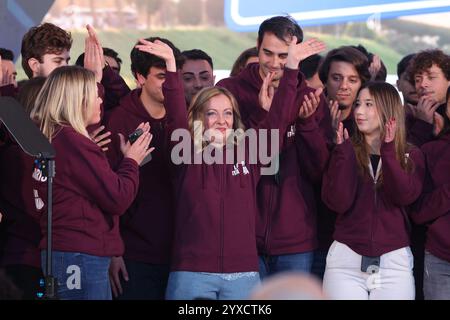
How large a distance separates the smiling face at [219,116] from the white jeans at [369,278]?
79 centimetres

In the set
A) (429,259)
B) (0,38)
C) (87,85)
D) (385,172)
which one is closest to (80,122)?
(87,85)

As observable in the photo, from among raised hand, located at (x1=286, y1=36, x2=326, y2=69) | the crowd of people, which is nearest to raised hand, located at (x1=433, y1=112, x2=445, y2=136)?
the crowd of people

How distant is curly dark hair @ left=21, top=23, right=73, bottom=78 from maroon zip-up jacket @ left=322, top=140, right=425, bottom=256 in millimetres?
1498

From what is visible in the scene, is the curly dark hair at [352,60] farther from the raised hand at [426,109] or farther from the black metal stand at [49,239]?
the black metal stand at [49,239]

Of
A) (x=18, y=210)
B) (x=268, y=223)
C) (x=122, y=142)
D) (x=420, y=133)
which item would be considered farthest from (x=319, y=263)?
(x=18, y=210)

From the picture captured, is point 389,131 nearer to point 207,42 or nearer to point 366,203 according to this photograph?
point 366,203

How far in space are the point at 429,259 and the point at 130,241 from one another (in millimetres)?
1431

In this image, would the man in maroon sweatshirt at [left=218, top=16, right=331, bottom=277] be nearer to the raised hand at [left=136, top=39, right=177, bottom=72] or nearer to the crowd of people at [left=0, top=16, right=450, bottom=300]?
the crowd of people at [left=0, top=16, right=450, bottom=300]

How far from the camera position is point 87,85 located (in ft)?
14.9

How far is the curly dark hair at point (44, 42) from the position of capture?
5.30 metres

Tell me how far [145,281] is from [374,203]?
1154 mm

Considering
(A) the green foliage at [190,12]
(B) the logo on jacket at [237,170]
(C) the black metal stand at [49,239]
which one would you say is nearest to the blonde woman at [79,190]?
(C) the black metal stand at [49,239]

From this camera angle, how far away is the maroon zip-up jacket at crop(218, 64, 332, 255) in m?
5.01
